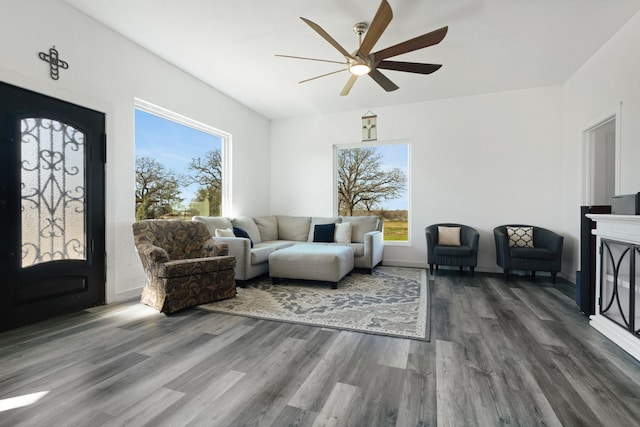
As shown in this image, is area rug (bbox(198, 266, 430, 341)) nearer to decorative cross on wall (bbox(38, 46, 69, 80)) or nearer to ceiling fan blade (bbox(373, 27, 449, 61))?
ceiling fan blade (bbox(373, 27, 449, 61))

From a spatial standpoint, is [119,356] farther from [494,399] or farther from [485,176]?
[485,176]

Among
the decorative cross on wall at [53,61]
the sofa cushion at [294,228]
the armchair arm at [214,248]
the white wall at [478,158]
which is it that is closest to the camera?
the decorative cross on wall at [53,61]

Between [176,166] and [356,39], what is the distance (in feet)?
9.42

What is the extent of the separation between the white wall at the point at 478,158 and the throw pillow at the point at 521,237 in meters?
0.29

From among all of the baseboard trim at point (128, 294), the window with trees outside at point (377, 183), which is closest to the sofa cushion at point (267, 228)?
the window with trees outside at point (377, 183)

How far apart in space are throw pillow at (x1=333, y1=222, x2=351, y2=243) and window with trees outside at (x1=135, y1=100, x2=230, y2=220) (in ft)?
6.53

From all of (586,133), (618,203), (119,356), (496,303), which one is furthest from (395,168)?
(119,356)

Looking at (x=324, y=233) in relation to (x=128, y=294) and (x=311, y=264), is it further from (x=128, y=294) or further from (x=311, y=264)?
(x=128, y=294)

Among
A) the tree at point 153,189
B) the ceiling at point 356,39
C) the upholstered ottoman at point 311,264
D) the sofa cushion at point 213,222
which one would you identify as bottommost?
the upholstered ottoman at point 311,264

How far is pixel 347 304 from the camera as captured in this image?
10.1 ft

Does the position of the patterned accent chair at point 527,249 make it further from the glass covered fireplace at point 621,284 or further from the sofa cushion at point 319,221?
the sofa cushion at point 319,221

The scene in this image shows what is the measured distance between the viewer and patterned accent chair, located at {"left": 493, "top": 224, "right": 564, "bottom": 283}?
154 inches

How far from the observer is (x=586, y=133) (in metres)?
3.82

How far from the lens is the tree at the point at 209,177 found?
450 cm
